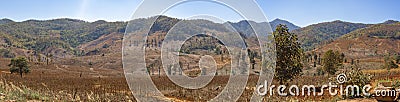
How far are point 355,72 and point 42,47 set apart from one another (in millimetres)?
124008

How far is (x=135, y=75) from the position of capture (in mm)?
9547

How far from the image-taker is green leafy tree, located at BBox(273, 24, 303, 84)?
17125 mm

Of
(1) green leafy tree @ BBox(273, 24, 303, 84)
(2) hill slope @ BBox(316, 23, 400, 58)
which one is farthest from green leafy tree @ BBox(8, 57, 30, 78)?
(2) hill slope @ BBox(316, 23, 400, 58)

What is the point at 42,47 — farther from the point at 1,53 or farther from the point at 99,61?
the point at 99,61

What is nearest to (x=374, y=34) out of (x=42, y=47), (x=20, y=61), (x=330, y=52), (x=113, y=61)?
(x=113, y=61)

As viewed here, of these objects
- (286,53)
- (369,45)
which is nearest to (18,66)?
(286,53)

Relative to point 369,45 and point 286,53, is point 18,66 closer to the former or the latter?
point 286,53

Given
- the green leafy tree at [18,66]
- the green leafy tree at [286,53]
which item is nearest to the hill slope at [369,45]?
the green leafy tree at [18,66]

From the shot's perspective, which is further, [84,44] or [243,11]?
[84,44]

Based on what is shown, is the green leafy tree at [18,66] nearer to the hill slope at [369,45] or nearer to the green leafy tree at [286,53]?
the green leafy tree at [286,53]

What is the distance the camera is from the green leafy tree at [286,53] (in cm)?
1712

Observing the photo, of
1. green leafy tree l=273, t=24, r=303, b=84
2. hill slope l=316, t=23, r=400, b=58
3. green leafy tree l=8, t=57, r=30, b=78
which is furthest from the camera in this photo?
hill slope l=316, t=23, r=400, b=58

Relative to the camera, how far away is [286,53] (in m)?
17.2

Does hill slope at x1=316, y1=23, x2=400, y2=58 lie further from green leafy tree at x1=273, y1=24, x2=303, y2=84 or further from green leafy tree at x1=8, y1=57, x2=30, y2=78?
green leafy tree at x1=273, y1=24, x2=303, y2=84
